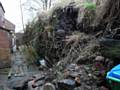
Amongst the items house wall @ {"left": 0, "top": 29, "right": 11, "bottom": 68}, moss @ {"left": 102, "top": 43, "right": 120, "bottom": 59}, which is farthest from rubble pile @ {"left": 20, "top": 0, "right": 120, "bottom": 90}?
house wall @ {"left": 0, "top": 29, "right": 11, "bottom": 68}

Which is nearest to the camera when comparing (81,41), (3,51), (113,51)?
(113,51)

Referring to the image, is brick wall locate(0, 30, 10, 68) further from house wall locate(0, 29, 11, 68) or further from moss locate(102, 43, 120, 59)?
moss locate(102, 43, 120, 59)

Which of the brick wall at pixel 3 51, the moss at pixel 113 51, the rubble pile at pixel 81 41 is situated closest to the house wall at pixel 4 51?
the brick wall at pixel 3 51

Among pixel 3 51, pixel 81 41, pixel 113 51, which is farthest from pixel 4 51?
pixel 113 51

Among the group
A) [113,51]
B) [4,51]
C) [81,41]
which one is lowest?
[4,51]

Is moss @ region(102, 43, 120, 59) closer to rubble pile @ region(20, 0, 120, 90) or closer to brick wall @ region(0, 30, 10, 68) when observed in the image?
rubble pile @ region(20, 0, 120, 90)

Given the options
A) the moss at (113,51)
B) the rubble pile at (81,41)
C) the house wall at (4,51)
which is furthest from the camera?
the house wall at (4,51)

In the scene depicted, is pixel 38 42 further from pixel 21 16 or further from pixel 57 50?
pixel 21 16

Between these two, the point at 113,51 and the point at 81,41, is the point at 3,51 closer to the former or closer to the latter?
the point at 81,41

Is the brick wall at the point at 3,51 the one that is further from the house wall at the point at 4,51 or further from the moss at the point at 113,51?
the moss at the point at 113,51

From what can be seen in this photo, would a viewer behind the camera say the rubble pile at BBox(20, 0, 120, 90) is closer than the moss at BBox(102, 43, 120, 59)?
No

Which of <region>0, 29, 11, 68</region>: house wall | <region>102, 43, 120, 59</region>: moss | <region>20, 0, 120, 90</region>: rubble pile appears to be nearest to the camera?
<region>102, 43, 120, 59</region>: moss

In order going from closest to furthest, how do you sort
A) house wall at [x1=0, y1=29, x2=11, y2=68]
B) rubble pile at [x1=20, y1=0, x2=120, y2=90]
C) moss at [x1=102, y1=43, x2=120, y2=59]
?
moss at [x1=102, y1=43, x2=120, y2=59], rubble pile at [x1=20, y1=0, x2=120, y2=90], house wall at [x1=0, y1=29, x2=11, y2=68]

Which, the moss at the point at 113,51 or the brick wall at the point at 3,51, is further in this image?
the brick wall at the point at 3,51
